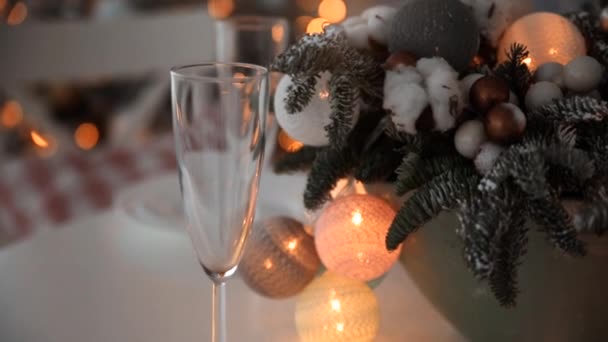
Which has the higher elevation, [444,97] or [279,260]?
[444,97]

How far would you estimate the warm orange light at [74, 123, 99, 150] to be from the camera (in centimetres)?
237

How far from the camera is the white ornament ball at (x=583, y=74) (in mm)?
492

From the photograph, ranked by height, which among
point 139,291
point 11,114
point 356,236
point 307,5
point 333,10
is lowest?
point 11,114

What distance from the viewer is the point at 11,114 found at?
2.30 meters

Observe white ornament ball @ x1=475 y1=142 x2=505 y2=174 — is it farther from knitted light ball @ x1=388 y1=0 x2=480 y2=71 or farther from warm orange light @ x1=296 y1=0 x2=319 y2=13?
warm orange light @ x1=296 y1=0 x2=319 y2=13

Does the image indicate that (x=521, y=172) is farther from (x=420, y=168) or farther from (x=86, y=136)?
(x=86, y=136)

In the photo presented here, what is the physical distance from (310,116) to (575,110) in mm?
→ 188

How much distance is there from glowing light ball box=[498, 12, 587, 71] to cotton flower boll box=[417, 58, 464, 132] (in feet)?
0.34

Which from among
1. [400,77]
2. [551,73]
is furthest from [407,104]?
[551,73]

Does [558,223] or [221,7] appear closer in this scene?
[558,223]

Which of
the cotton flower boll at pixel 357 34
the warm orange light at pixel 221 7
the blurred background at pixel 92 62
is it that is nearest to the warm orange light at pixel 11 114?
the blurred background at pixel 92 62

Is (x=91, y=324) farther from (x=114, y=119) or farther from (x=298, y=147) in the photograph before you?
(x=114, y=119)

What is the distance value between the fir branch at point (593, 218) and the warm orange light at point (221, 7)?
2.66 meters

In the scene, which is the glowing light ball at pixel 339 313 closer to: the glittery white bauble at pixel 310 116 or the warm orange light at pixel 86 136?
the glittery white bauble at pixel 310 116
